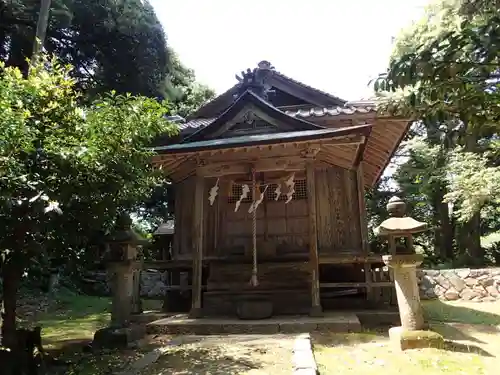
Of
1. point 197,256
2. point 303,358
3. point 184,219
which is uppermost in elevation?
point 184,219

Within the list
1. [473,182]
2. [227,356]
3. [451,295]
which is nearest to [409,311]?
[227,356]

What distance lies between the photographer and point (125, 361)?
5586 mm

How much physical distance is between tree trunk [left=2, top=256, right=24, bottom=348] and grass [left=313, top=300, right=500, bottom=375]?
4092 millimetres

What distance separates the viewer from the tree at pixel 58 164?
4523 mm

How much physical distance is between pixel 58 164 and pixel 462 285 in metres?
14.5

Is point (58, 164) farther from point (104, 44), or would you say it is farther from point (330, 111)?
point (104, 44)

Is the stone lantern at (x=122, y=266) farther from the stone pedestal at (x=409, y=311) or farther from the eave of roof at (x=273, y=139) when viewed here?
the stone pedestal at (x=409, y=311)

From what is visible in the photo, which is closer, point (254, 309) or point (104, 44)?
point (254, 309)

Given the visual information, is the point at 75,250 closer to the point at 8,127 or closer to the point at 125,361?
the point at 125,361

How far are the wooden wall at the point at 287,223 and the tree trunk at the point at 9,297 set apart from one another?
5449 mm

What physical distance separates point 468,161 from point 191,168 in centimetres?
1178

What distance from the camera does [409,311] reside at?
6.34 meters

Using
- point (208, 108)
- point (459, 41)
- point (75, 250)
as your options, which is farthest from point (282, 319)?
point (208, 108)

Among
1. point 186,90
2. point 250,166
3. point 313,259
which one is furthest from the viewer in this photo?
point 186,90
